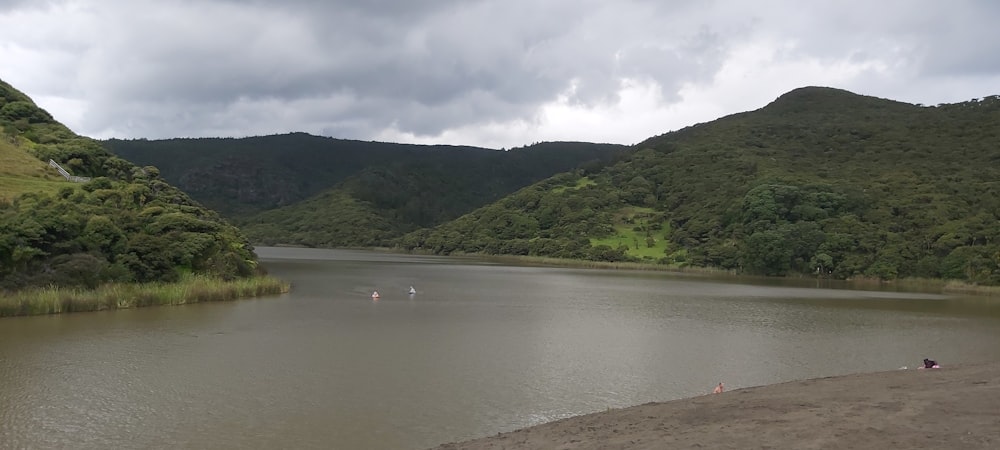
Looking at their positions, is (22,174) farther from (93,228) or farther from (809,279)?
(809,279)

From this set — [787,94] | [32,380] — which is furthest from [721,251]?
[787,94]

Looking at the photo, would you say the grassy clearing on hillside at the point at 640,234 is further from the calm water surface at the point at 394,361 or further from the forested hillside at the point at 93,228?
the forested hillside at the point at 93,228

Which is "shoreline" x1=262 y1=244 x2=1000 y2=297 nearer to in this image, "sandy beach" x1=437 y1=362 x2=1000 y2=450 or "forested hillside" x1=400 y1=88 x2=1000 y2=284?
"forested hillside" x1=400 y1=88 x2=1000 y2=284

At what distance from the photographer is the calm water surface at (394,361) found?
12312mm

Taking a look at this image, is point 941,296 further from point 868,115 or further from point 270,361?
point 868,115

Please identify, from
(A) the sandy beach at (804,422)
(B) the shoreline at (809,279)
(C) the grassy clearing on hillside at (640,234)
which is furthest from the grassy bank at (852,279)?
(A) the sandy beach at (804,422)

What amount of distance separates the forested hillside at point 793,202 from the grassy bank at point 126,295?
191ft

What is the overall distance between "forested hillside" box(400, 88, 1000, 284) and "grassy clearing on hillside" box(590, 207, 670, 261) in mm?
304

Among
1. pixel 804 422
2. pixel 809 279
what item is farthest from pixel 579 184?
pixel 804 422

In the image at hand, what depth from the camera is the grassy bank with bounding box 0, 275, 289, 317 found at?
25.4 metres

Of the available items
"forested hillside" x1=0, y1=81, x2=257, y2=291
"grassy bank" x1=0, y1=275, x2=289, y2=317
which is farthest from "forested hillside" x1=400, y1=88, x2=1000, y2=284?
"forested hillside" x1=0, y1=81, x2=257, y2=291

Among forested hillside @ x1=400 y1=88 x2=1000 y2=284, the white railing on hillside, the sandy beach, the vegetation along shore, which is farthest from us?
forested hillside @ x1=400 y1=88 x2=1000 y2=284

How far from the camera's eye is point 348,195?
197 metres

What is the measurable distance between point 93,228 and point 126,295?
353 cm
